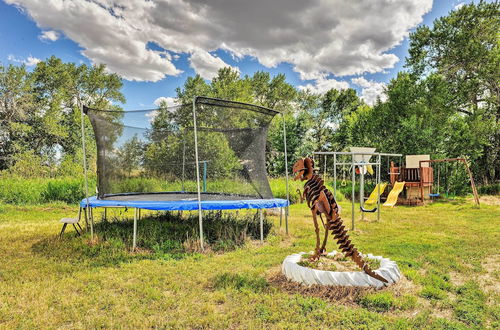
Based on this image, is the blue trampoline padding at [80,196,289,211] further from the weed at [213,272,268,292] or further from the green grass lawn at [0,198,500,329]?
the weed at [213,272,268,292]

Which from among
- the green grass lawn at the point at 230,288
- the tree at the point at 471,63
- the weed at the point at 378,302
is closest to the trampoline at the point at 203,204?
the green grass lawn at the point at 230,288

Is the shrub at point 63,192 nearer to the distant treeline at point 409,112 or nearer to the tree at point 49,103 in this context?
the distant treeline at point 409,112

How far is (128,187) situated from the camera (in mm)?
7316

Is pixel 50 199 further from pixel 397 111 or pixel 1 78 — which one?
pixel 397 111

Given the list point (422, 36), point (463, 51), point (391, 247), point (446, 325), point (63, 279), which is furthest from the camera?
point (422, 36)

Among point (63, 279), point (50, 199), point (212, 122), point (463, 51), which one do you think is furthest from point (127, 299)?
point (463, 51)

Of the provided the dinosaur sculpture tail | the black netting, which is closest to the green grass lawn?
the dinosaur sculpture tail

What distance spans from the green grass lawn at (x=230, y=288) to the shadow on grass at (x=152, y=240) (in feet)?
0.13

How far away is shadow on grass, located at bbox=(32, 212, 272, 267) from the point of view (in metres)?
5.26

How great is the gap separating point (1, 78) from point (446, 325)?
26094mm

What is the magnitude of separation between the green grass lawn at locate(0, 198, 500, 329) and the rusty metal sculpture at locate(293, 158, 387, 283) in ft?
1.20

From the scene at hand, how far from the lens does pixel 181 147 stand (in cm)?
747

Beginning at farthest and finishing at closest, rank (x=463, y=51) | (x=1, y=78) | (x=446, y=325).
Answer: (x=1, y=78)
(x=463, y=51)
(x=446, y=325)

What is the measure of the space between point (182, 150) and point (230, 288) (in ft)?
14.1
